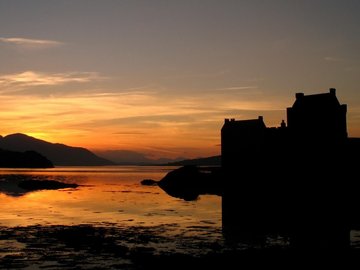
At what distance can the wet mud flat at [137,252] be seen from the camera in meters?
24.3

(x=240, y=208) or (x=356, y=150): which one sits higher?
(x=356, y=150)

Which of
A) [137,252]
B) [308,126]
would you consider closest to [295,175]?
[308,126]

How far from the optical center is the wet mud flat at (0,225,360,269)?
79.9ft

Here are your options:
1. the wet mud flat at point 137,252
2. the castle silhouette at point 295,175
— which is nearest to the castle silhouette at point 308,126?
the castle silhouette at point 295,175

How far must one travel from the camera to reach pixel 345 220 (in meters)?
44.0

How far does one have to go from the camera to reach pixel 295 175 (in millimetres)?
68062

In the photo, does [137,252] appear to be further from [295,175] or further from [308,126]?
[308,126]

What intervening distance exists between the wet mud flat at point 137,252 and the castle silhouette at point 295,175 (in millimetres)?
4339

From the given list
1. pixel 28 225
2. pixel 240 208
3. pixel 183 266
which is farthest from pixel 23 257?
pixel 240 208

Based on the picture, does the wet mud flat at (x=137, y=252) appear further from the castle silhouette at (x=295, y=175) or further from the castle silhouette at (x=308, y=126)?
the castle silhouette at (x=308, y=126)

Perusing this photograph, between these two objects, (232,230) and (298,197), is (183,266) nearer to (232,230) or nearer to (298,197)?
(232,230)

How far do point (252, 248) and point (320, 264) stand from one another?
542 cm

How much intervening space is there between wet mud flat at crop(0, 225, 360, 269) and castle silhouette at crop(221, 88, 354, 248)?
434 centimetres

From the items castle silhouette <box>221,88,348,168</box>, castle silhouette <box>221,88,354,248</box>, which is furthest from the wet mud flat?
castle silhouette <box>221,88,348,168</box>
